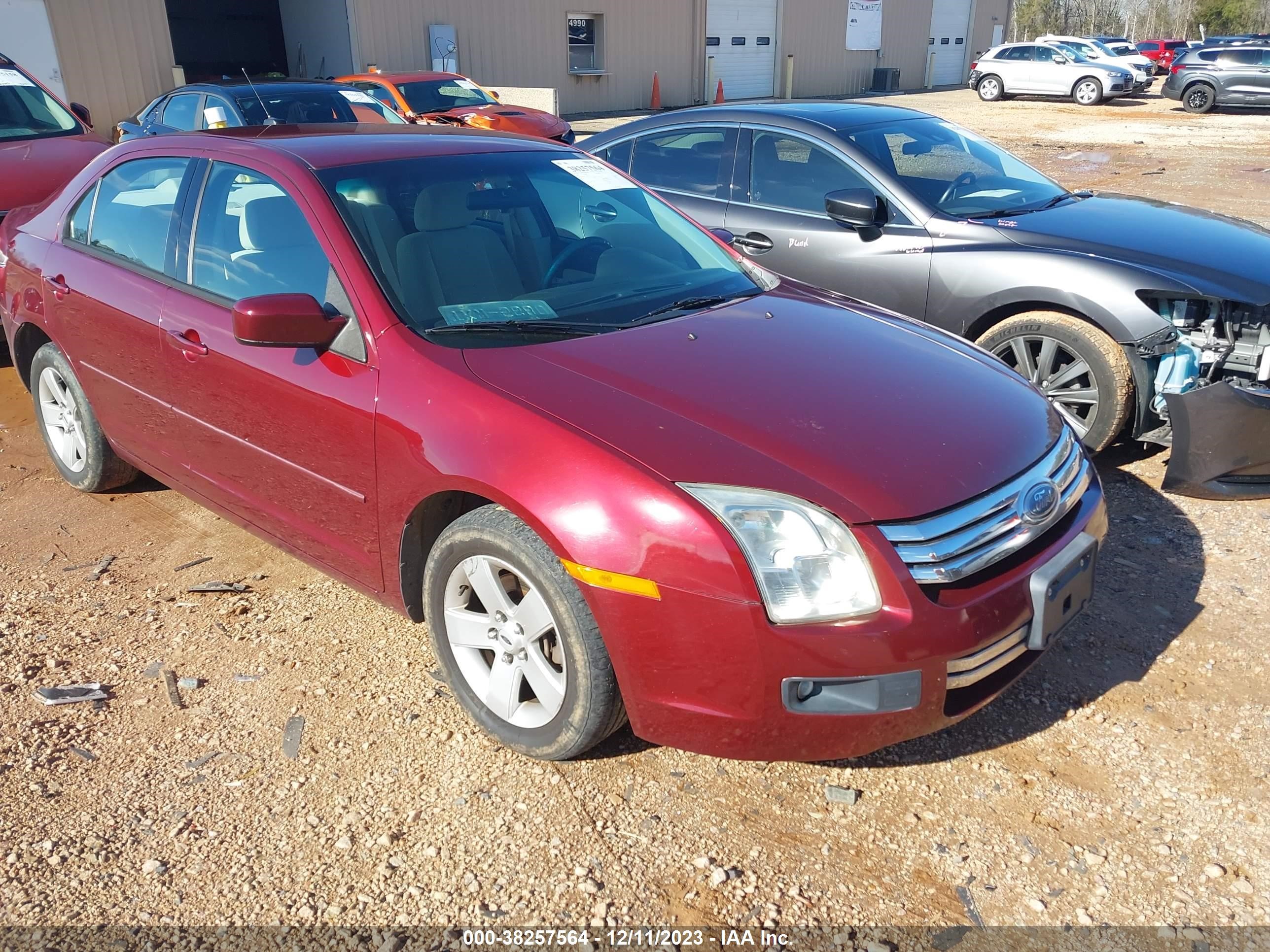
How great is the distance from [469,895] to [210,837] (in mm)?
722

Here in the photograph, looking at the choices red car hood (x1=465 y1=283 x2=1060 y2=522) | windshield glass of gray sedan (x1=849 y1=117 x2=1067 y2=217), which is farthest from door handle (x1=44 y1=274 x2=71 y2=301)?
windshield glass of gray sedan (x1=849 y1=117 x2=1067 y2=217)

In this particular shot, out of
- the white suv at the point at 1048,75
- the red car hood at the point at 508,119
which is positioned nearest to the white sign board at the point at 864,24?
the white suv at the point at 1048,75

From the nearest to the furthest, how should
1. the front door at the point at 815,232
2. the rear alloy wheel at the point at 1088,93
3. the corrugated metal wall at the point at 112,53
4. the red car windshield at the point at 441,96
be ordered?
the front door at the point at 815,232, the red car windshield at the point at 441,96, the corrugated metal wall at the point at 112,53, the rear alloy wheel at the point at 1088,93

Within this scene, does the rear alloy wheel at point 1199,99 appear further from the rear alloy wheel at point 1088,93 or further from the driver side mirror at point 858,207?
the driver side mirror at point 858,207

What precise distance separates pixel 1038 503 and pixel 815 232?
9.99 feet

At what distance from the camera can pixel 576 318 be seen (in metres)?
3.11

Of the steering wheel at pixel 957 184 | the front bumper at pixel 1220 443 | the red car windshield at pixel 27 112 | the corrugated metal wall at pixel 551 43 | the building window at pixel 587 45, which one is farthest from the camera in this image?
the building window at pixel 587 45

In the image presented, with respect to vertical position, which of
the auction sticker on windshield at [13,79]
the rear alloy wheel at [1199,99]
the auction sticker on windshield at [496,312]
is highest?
the auction sticker on windshield at [13,79]

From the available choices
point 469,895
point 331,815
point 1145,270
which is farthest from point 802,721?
point 1145,270

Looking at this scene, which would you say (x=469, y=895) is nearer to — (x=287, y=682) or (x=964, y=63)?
(x=287, y=682)

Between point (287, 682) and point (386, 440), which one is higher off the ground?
point (386, 440)

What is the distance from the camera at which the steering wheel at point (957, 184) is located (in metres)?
5.27

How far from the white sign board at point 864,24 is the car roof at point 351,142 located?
32581 mm

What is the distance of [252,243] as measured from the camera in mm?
3377
